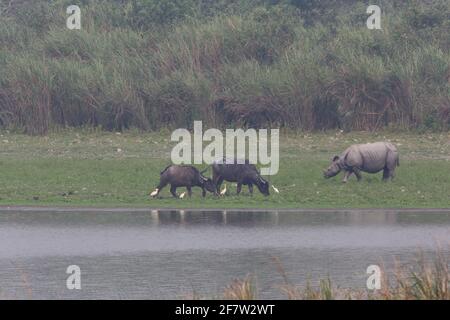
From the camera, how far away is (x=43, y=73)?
33719 millimetres

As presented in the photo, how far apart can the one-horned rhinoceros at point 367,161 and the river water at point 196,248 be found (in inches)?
110

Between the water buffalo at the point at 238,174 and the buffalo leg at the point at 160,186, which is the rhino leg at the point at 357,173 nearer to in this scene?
the water buffalo at the point at 238,174

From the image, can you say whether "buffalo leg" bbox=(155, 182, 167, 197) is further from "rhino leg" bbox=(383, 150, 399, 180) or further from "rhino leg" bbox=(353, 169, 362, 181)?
"rhino leg" bbox=(383, 150, 399, 180)

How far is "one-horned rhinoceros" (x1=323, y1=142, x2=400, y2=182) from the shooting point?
84.0ft

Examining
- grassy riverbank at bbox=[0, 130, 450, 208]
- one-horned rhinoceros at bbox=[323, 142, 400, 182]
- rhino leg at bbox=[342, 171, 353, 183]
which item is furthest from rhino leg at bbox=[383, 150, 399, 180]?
rhino leg at bbox=[342, 171, 353, 183]

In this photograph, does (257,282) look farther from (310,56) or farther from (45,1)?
(45,1)

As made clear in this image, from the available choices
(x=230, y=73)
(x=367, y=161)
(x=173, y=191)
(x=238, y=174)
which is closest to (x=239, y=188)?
(x=238, y=174)

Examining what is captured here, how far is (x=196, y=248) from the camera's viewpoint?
62.6 feet

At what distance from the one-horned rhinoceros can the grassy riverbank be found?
30 centimetres

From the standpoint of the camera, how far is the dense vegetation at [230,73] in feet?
107

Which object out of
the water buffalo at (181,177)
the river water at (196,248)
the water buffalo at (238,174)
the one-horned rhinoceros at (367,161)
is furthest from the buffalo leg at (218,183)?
the one-horned rhinoceros at (367,161)

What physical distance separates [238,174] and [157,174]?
2.69 metres

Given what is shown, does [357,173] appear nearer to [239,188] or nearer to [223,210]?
[239,188]

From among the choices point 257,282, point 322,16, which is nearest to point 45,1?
point 322,16
